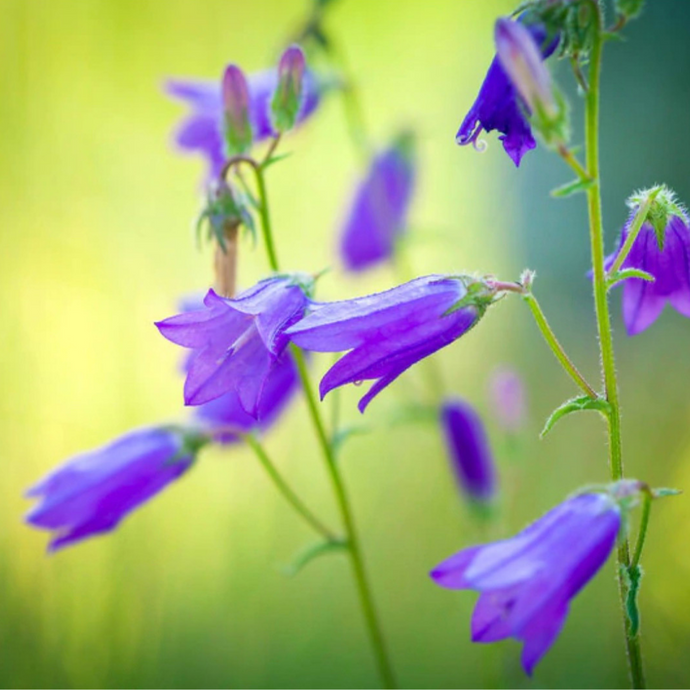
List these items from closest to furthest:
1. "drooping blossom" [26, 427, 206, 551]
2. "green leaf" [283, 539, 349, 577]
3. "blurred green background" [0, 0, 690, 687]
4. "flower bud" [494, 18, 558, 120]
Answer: "flower bud" [494, 18, 558, 120]
"green leaf" [283, 539, 349, 577]
"drooping blossom" [26, 427, 206, 551]
"blurred green background" [0, 0, 690, 687]

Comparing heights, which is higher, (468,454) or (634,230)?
(634,230)

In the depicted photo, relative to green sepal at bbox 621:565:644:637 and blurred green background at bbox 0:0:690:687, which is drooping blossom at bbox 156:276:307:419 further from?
green sepal at bbox 621:565:644:637

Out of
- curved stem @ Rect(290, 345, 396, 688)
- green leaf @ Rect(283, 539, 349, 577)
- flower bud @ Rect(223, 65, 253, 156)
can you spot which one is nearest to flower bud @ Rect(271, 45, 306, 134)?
flower bud @ Rect(223, 65, 253, 156)

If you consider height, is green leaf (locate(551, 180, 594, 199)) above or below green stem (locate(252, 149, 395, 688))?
above

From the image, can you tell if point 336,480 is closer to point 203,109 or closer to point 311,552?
point 311,552

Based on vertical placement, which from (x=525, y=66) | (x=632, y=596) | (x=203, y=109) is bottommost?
(x=632, y=596)

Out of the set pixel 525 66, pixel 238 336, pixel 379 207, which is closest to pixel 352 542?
pixel 238 336

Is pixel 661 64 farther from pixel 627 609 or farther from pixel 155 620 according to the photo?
pixel 627 609
